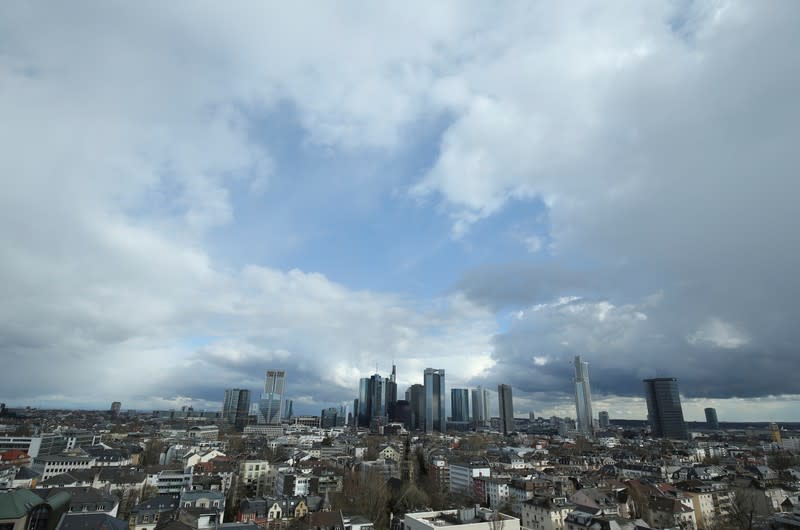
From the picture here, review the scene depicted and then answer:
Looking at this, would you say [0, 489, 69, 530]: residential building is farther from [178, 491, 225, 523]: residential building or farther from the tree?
the tree

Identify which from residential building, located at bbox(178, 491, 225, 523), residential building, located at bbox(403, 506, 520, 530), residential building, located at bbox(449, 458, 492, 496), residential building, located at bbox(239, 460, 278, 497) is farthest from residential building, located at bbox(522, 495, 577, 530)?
residential building, located at bbox(239, 460, 278, 497)

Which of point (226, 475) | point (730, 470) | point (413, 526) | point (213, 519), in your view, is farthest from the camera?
point (730, 470)

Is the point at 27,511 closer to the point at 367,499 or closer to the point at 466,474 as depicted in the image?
the point at 367,499

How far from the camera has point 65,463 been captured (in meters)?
86.9

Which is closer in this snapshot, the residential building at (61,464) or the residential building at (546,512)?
the residential building at (546,512)

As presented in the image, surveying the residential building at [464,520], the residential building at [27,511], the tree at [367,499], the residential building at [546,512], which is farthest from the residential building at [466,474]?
the residential building at [27,511]

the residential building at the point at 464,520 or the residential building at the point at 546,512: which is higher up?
the residential building at the point at 464,520

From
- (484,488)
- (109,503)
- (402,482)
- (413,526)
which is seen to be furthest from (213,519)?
(484,488)

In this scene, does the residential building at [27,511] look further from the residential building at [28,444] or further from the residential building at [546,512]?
the residential building at [28,444]

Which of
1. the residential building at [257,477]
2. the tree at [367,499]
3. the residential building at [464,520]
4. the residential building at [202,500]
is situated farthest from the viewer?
the residential building at [257,477]

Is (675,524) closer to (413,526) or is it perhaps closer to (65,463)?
(413,526)

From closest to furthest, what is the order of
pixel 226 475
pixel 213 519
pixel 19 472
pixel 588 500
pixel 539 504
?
pixel 213 519 → pixel 539 504 → pixel 588 500 → pixel 19 472 → pixel 226 475

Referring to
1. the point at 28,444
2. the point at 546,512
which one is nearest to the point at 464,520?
the point at 546,512

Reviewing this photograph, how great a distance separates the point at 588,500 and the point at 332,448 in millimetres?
101339
